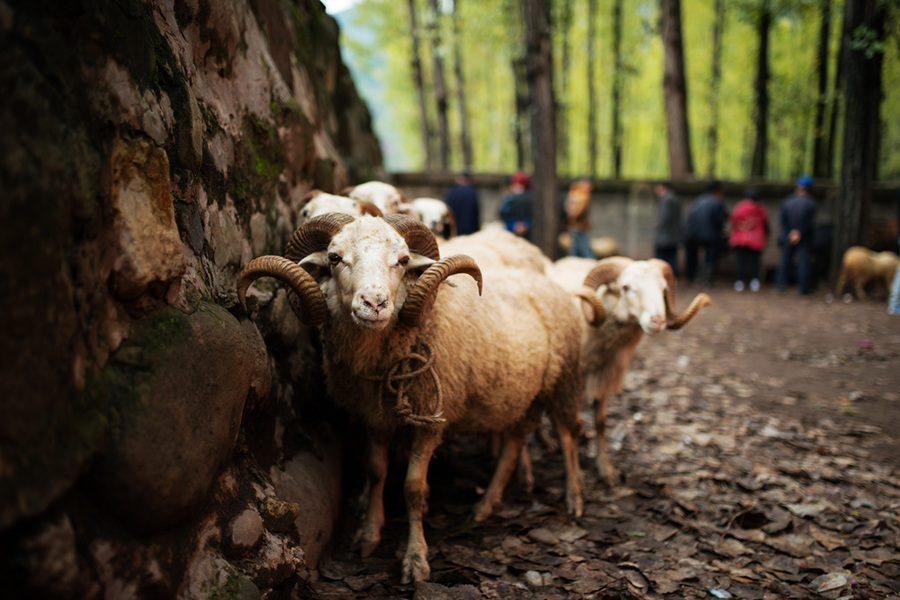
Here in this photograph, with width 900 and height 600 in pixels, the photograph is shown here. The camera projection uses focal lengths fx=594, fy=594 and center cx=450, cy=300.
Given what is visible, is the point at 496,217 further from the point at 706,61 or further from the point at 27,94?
the point at 706,61

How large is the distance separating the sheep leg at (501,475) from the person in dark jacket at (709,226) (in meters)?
10.1

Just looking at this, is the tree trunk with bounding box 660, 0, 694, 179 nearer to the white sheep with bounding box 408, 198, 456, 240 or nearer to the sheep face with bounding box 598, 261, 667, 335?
the white sheep with bounding box 408, 198, 456, 240

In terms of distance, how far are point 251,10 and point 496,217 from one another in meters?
10.9

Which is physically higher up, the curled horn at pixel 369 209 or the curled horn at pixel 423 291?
the curled horn at pixel 369 209

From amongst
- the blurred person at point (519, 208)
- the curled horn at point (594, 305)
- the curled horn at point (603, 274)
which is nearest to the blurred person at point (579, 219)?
the blurred person at point (519, 208)

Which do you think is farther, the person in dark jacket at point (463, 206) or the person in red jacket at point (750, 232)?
the person in red jacket at point (750, 232)

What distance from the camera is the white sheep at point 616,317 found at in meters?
5.01

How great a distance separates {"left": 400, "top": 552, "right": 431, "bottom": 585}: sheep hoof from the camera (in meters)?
3.38

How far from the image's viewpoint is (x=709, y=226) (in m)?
13.0

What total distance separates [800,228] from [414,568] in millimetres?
12087

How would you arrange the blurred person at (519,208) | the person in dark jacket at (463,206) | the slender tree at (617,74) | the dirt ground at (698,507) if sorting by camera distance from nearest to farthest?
the dirt ground at (698,507)
the person in dark jacket at (463,206)
the blurred person at (519,208)
the slender tree at (617,74)

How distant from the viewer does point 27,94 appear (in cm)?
180

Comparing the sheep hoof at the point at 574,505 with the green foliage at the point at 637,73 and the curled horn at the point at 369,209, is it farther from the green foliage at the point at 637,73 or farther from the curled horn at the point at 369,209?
the green foliage at the point at 637,73

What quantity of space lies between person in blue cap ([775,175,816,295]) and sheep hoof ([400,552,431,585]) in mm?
11908
